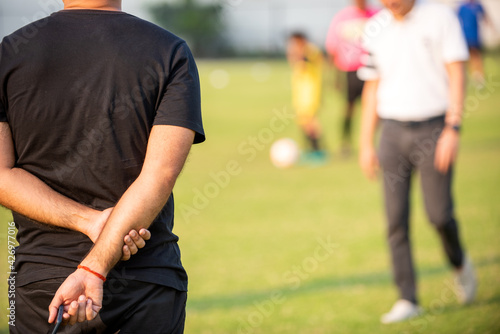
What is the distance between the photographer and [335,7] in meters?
49.1

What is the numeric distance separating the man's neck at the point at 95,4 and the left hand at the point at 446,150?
314 centimetres

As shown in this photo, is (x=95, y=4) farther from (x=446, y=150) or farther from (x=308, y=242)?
(x=308, y=242)

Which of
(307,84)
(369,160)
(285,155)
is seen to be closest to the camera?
(369,160)

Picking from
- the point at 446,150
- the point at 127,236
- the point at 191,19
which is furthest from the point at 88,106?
the point at 191,19

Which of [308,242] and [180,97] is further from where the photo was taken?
[308,242]

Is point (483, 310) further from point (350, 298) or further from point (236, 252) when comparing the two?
point (236, 252)

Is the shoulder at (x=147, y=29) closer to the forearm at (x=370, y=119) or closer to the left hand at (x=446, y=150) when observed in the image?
the left hand at (x=446, y=150)

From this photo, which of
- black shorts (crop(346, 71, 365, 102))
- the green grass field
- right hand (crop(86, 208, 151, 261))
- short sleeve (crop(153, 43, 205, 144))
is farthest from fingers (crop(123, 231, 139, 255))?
black shorts (crop(346, 71, 365, 102))

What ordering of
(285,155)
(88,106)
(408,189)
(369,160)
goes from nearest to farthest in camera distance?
(88,106) → (408,189) → (369,160) → (285,155)

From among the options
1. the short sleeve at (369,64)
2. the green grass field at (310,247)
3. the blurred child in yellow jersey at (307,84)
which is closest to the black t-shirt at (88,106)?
the green grass field at (310,247)

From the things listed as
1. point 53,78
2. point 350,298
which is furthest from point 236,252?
point 53,78

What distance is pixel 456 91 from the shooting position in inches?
185

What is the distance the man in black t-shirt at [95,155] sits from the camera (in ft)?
6.77

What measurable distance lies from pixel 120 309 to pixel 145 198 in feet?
1.31
